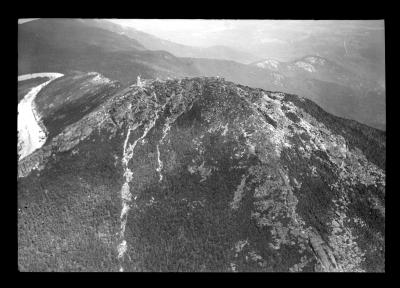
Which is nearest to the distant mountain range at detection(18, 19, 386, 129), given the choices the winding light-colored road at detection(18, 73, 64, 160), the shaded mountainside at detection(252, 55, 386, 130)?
Answer: the shaded mountainside at detection(252, 55, 386, 130)

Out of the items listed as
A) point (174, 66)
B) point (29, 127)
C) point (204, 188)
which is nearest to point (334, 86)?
point (174, 66)

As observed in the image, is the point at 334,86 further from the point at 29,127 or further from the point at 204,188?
the point at 29,127

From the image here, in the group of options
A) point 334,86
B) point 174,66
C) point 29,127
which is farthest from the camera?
point 334,86

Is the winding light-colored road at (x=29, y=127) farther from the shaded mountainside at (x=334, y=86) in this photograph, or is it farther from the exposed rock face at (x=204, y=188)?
the shaded mountainside at (x=334, y=86)

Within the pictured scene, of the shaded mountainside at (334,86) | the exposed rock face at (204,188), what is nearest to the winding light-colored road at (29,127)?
the exposed rock face at (204,188)

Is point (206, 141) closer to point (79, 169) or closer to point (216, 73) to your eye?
point (79, 169)

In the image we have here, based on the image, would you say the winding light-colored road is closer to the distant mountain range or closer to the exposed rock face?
the exposed rock face
